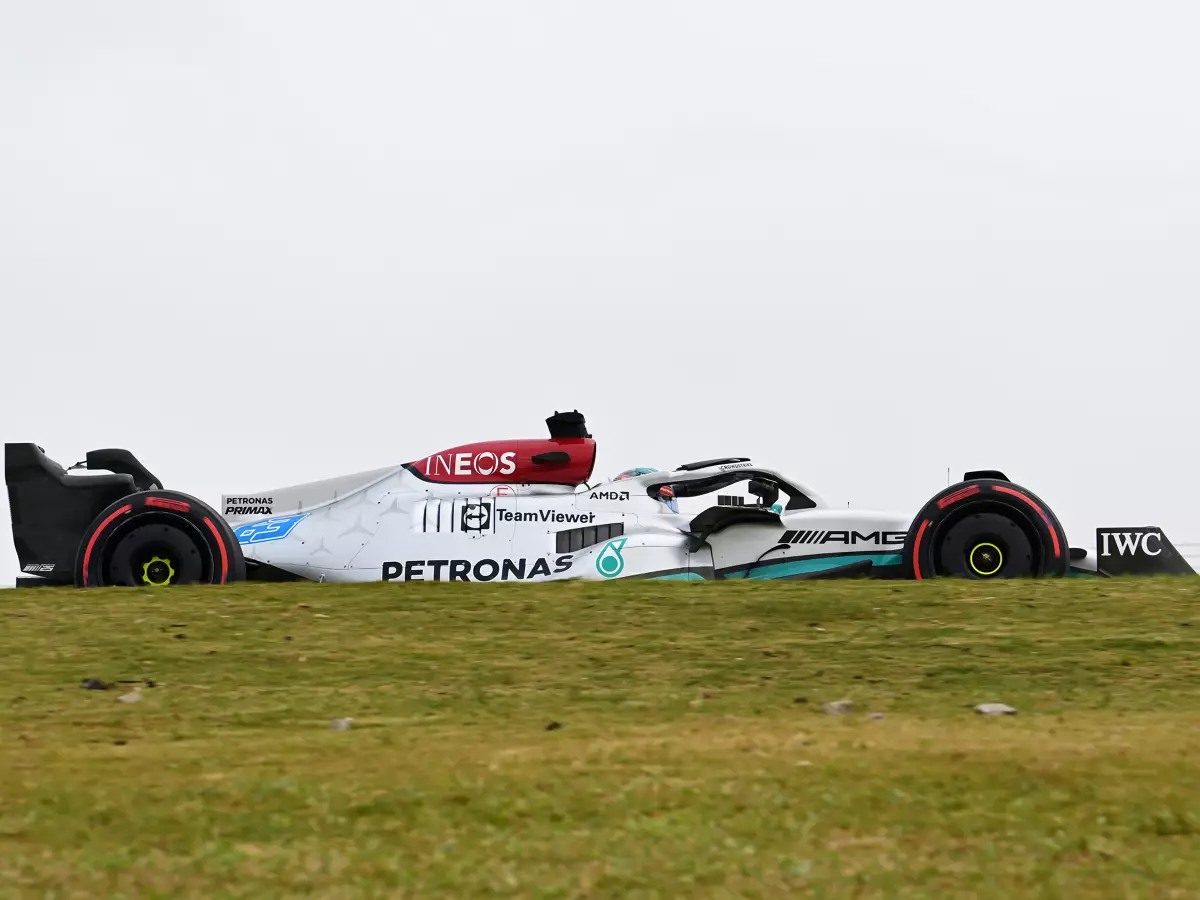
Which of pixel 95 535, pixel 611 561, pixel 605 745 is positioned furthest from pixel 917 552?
pixel 95 535

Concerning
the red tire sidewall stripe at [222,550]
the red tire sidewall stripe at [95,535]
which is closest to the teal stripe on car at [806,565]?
the red tire sidewall stripe at [222,550]

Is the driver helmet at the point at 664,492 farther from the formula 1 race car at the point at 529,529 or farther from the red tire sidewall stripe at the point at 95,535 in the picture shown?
Answer: the red tire sidewall stripe at the point at 95,535

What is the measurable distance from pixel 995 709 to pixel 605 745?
6.09ft

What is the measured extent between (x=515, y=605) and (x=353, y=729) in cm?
324

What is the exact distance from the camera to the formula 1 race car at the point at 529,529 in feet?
35.8

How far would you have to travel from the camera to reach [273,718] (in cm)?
605

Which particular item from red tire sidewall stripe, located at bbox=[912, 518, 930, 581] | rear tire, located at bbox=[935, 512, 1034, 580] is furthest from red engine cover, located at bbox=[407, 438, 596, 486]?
rear tire, located at bbox=[935, 512, 1034, 580]

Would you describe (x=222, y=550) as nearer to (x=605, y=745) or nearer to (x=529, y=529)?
(x=529, y=529)

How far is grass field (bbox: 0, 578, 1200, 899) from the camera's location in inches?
146

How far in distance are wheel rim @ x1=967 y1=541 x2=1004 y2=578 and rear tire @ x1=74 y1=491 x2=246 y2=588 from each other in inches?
226

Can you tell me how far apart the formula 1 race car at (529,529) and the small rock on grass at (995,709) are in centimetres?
475

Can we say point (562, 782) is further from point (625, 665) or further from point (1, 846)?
point (625, 665)

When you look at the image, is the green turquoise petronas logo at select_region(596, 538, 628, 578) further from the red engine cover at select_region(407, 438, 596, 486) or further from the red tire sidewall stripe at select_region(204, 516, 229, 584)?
the red tire sidewall stripe at select_region(204, 516, 229, 584)

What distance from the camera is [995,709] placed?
19.8 ft
